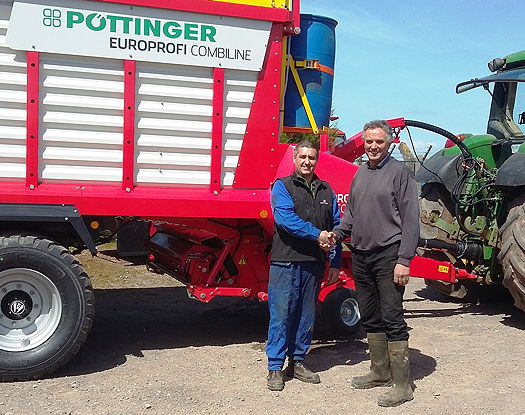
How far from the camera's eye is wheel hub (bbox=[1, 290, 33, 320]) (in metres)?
4.19

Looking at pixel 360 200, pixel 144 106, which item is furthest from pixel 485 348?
pixel 144 106

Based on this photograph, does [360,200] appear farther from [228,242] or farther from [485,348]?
[485,348]

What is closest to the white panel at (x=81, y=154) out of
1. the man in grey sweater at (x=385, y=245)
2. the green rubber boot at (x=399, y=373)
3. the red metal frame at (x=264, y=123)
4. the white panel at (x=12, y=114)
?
Result: the white panel at (x=12, y=114)

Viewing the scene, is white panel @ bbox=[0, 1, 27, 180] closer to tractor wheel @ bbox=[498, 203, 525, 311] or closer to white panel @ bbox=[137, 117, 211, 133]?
white panel @ bbox=[137, 117, 211, 133]

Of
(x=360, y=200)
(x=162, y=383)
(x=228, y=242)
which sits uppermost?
(x=360, y=200)

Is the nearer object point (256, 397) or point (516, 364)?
point (256, 397)

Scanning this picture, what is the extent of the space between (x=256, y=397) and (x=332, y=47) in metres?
2.75

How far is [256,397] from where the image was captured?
3.96 meters

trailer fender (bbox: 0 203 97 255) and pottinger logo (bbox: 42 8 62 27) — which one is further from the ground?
pottinger logo (bbox: 42 8 62 27)

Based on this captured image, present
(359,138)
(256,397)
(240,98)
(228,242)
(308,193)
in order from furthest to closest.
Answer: (359,138), (228,242), (240,98), (308,193), (256,397)

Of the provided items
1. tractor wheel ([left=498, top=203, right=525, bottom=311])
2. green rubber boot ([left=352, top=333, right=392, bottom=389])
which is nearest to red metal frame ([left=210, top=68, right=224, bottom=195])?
green rubber boot ([left=352, top=333, right=392, bottom=389])

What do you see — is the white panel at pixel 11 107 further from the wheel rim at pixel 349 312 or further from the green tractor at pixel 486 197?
the green tractor at pixel 486 197

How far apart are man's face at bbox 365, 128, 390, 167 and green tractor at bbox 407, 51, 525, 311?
6.10 feet

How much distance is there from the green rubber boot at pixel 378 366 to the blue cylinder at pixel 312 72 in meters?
1.75
